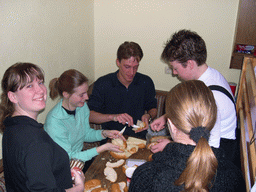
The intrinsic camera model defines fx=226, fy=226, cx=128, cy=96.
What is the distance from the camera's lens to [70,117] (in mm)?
1954

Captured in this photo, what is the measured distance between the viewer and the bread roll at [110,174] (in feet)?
5.30

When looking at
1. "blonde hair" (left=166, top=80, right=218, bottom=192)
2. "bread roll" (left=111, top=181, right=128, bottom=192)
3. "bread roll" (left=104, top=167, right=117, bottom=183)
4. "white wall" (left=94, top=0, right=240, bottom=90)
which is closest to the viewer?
"blonde hair" (left=166, top=80, right=218, bottom=192)

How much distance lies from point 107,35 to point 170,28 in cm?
94

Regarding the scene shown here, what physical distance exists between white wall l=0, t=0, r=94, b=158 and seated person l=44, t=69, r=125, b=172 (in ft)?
1.36

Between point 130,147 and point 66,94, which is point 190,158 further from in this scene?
point 66,94

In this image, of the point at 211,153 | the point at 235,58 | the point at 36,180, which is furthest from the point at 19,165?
the point at 235,58

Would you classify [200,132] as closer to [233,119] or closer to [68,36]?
A: [233,119]

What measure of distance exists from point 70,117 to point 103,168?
20.9 inches

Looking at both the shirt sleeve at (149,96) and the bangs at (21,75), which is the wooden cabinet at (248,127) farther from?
the bangs at (21,75)

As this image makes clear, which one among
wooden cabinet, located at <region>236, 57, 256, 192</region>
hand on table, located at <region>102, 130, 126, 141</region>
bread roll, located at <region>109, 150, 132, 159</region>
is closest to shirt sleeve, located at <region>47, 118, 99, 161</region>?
bread roll, located at <region>109, 150, 132, 159</region>

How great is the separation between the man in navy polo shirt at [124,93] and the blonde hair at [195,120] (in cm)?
155

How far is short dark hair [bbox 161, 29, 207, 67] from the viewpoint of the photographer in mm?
1826

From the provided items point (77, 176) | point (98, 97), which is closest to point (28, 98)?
point (77, 176)

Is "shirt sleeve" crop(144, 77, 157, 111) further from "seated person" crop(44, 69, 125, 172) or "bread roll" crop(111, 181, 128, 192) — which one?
"bread roll" crop(111, 181, 128, 192)
